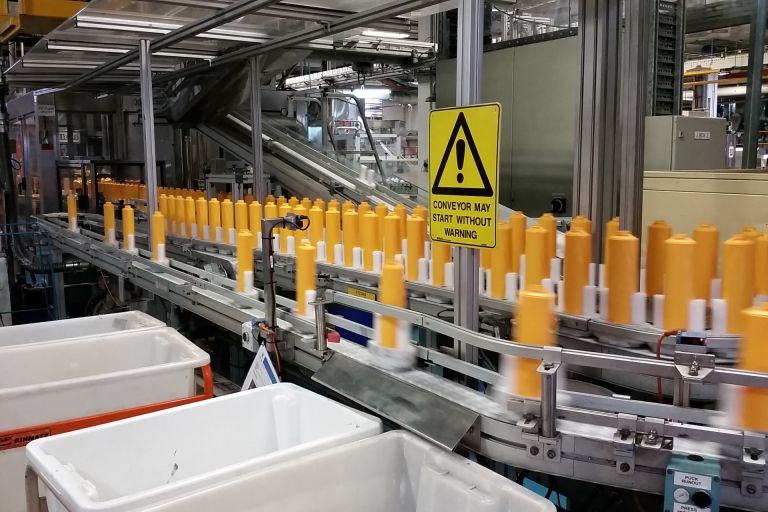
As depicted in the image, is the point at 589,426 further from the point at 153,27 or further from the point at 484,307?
the point at 153,27

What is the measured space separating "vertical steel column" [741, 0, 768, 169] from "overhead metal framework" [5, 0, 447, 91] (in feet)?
7.82

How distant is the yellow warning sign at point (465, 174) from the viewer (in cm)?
155

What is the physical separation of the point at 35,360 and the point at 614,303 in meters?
2.03

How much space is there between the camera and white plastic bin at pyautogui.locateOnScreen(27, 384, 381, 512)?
1458 millimetres

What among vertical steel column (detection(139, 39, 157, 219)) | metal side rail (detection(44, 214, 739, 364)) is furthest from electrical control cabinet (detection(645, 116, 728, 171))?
vertical steel column (detection(139, 39, 157, 219))

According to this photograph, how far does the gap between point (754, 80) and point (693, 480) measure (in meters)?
4.91

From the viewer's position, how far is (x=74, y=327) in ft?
9.25

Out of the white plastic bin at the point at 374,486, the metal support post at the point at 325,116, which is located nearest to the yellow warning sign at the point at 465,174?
the white plastic bin at the point at 374,486

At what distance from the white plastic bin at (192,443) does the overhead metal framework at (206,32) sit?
1.85 m

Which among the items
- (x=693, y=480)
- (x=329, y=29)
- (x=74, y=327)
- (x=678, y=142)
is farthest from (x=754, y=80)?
(x=74, y=327)

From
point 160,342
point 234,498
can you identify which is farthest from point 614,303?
point 160,342

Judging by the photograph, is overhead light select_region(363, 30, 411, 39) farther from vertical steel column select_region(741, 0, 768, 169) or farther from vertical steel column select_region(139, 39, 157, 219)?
vertical steel column select_region(741, 0, 768, 169)

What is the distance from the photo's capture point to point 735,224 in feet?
7.69

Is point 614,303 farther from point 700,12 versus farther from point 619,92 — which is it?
point 700,12
